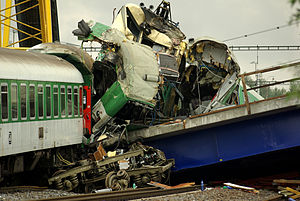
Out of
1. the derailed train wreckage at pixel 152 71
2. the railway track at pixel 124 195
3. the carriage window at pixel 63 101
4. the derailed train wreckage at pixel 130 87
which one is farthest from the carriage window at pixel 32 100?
the derailed train wreckage at pixel 152 71

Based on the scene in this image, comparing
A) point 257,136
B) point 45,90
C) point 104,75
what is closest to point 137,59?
point 104,75

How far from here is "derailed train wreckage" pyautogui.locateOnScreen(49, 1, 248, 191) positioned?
47.8ft

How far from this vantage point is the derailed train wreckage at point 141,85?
14555 mm

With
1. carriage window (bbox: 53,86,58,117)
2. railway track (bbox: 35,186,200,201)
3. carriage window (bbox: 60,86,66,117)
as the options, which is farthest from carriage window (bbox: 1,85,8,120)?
carriage window (bbox: 60,86,66,117)

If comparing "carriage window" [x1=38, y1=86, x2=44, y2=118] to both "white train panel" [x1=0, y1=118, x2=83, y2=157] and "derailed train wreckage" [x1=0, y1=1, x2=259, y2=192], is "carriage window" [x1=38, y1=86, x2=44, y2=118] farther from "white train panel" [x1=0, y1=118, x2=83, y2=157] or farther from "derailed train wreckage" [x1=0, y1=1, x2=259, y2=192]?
"derailed train wreckage" [x1=0, y1=1, x2=259, y2=192]

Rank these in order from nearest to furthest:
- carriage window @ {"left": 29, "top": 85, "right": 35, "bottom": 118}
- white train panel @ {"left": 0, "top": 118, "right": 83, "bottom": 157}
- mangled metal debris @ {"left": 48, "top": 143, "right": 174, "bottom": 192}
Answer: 1. white train panel @ {"left": 0, "top": 118, "right": 83, "bottom": 157}
2. carriage window @ {"left": 29, "top": 85, "right": 35, "bottom": 118}
3. mangled metal debris @ {"left": 48, "top": 143, "right": 174, "bottom": 192}

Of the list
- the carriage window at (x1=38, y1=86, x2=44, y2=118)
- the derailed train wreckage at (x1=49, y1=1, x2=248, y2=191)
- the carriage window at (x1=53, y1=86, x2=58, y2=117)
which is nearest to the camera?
the carriage window at (x1=38, y1=86, x2=44, y2=118)

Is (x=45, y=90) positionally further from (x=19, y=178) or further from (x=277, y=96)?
(x=277, y=96)

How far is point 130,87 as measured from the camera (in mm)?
14852

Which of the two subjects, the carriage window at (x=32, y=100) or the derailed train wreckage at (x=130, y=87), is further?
Result: the derailed train wreckage at (x=130, y=87)

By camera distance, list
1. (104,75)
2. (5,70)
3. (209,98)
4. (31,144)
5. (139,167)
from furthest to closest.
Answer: (209,98) → (104,75) → (139,167) → (31,144) → (5,70)

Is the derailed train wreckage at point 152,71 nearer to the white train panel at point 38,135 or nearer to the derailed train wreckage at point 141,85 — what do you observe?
the derailed train wreckage at point 141,85

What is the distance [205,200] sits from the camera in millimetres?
11953

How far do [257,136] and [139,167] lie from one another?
4.45 meters
